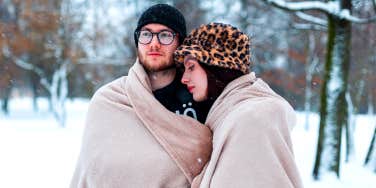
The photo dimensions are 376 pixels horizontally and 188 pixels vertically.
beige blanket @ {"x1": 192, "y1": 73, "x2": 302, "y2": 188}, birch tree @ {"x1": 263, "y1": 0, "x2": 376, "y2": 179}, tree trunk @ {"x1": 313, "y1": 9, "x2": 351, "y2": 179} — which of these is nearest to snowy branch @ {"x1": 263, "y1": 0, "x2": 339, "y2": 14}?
birch tree @ {"x1": 263, "y1": 0, "x2": 376, "y2": 179}

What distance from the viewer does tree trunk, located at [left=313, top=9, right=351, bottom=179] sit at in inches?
318

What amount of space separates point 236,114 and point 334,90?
21.8ft

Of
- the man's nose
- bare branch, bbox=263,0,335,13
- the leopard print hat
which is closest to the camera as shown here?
the leopard print hat

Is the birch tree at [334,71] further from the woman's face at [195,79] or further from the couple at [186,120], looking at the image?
the woman's face at [195,79]

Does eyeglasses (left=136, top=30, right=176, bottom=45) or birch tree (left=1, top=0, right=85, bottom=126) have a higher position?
eyeglasses (left=136, top=30, right=176, bottom=45)

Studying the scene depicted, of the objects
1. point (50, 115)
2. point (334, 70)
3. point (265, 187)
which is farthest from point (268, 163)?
point (50, 115)

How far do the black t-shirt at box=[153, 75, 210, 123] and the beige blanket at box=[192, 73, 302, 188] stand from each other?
0.33m

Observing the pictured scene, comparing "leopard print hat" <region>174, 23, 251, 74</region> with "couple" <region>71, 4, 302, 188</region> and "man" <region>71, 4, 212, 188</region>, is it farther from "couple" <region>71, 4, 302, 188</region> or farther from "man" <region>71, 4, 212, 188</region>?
"man" <region>71, 4, 212, 188</region>

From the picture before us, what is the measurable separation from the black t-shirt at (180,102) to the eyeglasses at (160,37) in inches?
8.6

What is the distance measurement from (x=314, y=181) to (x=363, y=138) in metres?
15.5

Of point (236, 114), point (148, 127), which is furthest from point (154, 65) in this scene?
point (236, 114)

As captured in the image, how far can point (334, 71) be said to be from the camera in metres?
8.15

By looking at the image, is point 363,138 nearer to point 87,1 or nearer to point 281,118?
point 87,1

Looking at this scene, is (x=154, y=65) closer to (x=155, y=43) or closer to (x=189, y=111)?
(x=155, y=43)
